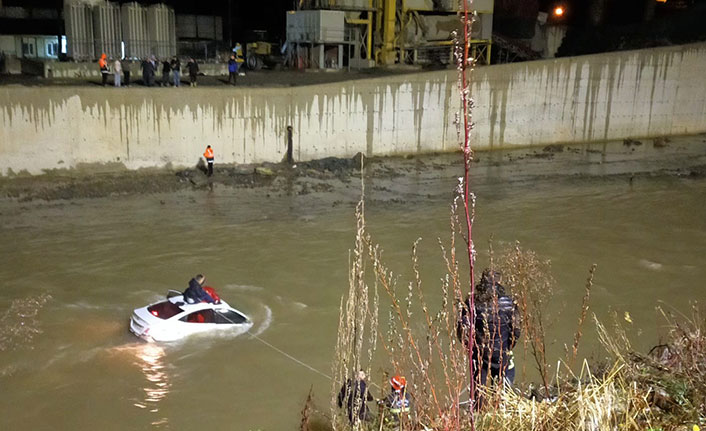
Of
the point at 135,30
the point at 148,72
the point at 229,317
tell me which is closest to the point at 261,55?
the point at 135,30

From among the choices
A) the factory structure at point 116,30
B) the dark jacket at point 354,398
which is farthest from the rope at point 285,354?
the factory structure at point 116,30

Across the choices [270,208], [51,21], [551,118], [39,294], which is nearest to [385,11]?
[551,118]

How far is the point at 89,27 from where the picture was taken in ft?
95.4

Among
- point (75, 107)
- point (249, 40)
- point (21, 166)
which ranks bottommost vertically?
point (21, 166)

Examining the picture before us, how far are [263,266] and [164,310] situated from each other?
14.8ft

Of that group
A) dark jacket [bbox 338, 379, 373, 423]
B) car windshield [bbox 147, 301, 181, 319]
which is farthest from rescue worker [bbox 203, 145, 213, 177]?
dark jacket [bbox 338, 379, 373, 423]

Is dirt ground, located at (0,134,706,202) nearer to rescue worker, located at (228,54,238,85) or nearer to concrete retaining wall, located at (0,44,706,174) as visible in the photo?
concrete retaining wall, located at (0,44,706,174)

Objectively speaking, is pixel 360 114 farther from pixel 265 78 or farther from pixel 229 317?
pixel 229 317

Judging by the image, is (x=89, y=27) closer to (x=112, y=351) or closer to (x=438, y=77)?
(x=438, y=77)

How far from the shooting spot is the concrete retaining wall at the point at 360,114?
893 inches

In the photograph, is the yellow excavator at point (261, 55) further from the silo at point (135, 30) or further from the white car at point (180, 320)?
the white car at point (180, 320)

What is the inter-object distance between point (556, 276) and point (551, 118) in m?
16.7

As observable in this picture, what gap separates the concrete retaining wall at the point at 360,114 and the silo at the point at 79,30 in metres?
6.94

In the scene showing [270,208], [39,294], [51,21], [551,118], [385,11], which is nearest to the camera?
[39,294]
